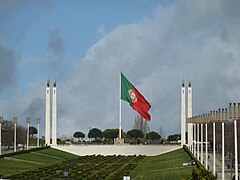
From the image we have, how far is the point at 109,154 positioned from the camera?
80.9m

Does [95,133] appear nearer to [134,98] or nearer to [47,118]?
[47,118]

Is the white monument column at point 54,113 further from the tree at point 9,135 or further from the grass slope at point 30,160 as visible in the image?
the tree at point 9,135

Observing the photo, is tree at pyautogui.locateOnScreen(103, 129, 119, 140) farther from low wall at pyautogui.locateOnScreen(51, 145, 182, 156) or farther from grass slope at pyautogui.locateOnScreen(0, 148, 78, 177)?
grass slope at pyautogui.locateOnScreen(0, 148, 78, 177)

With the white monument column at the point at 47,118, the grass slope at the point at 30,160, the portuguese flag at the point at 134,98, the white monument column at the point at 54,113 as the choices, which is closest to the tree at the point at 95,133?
the white monument column at the point at 54,113

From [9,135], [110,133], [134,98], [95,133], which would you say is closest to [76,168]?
[134,98]

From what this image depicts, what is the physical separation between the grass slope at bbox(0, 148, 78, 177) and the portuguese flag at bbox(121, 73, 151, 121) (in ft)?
33.7

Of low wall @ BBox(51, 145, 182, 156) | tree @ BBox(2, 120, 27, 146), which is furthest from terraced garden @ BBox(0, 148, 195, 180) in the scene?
tree @ BBox(2, 120, 27, 146)

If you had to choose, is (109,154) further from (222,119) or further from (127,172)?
(222,119)

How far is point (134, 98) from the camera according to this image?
7638cm

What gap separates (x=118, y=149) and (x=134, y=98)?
27.1 feet

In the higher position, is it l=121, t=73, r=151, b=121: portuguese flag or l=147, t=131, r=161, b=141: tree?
l=121, t=73, r=151, b=121: portuguese flag

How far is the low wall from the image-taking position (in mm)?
79688

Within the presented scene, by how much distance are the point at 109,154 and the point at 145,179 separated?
40.4m

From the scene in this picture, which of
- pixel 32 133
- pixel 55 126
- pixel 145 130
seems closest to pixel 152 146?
pixel 55 126
